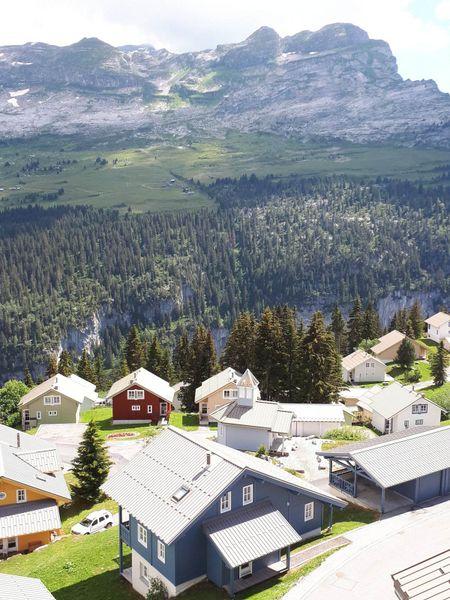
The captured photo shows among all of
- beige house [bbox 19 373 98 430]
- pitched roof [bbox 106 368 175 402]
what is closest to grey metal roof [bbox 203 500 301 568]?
pitched roof [bbox 106 368 175 402]

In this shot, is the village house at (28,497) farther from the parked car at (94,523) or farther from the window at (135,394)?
the window at (135,394)

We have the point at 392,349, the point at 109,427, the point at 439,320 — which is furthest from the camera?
the point at 439,320

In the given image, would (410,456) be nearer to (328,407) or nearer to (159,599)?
(159,599)

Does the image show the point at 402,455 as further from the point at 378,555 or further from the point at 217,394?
the point at 217,394

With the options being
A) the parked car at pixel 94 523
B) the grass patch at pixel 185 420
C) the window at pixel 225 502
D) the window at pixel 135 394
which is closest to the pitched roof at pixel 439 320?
the grass patch at pixel 185 420

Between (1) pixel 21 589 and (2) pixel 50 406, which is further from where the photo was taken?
(2) pixel 50 406

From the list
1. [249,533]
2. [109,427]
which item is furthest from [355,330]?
[249,533]
